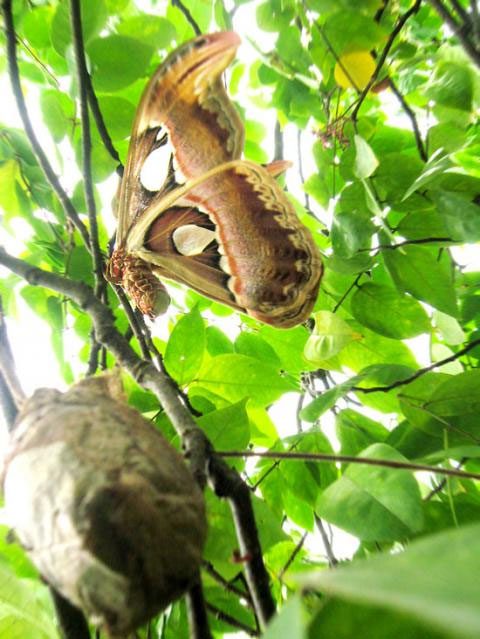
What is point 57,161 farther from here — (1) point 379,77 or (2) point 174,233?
(1) point 379,77

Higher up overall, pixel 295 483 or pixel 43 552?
pixel 43 552

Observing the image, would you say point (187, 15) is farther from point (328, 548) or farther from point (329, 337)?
point (328, 548)

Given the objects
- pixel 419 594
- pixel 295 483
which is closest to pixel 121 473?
pixel 419 594

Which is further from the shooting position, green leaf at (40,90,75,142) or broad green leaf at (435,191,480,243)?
green leaf at (40,90,75,142)

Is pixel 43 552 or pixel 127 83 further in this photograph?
pixel 127 83

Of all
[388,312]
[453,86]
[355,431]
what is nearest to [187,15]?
[453,86]

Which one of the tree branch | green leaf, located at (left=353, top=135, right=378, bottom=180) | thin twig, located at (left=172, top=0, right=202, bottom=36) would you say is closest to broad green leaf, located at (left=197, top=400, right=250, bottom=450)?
the tree branch

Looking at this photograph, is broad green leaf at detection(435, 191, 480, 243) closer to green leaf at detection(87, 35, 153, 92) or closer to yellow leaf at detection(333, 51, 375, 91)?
yellow leaf at detection(333, 51, 375, 91)

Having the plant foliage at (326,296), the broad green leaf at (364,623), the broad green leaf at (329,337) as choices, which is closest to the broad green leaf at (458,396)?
the plant foliage at (326,296)
